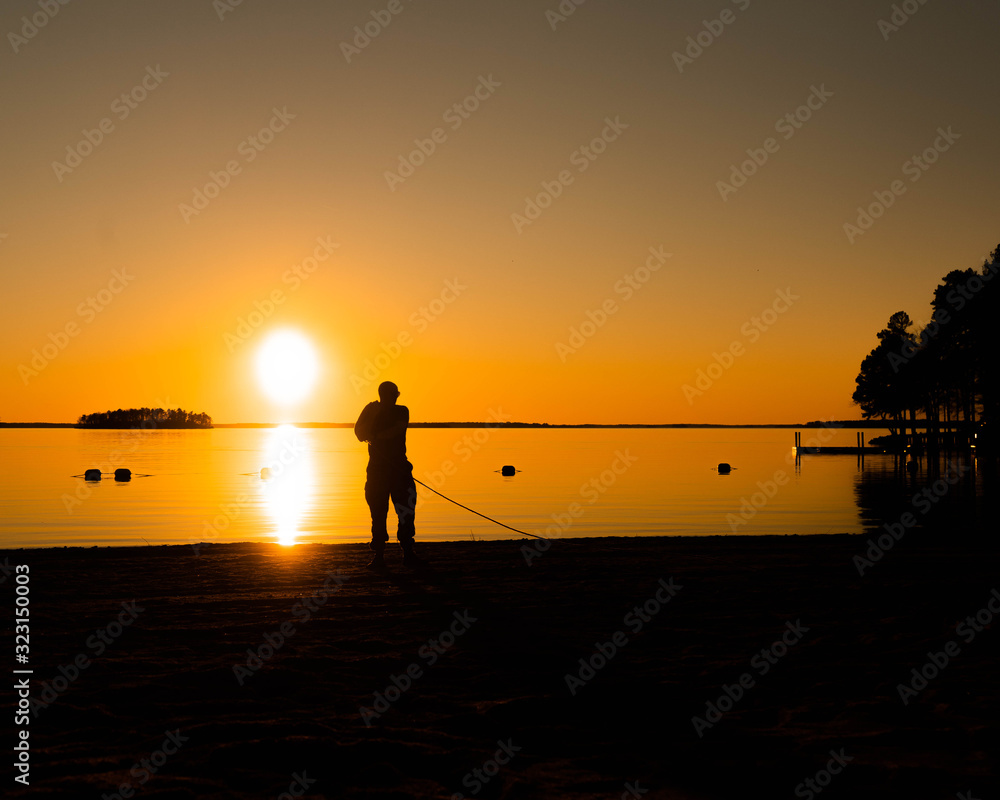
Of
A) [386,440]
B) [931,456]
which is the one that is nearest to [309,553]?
[386,440]

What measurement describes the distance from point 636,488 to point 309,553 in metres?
33.6

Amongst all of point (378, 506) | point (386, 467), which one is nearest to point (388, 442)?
point (386, 467)

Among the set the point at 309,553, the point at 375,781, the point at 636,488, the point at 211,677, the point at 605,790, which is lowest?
the point at 605,790

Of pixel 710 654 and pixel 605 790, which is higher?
pixel 710 654

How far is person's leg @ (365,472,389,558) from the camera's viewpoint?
12.5 metres

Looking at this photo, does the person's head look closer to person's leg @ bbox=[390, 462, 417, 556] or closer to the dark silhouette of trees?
person's leg @ bbox=[390, 462, 417, 556]

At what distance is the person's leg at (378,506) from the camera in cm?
1246

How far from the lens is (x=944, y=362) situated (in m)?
85.1

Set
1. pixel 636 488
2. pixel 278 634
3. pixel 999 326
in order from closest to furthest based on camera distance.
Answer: pixel 278 634
pixel 636 488
pixel 999 326

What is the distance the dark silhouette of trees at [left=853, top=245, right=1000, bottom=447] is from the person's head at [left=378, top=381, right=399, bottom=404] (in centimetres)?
6678

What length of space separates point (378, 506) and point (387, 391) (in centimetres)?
177

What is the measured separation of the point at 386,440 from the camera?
41.1 feet

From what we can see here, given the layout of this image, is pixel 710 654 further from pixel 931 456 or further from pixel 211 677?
pixel 931 456

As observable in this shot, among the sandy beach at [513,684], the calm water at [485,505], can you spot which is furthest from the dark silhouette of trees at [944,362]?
the sandy beach at [513,684]
